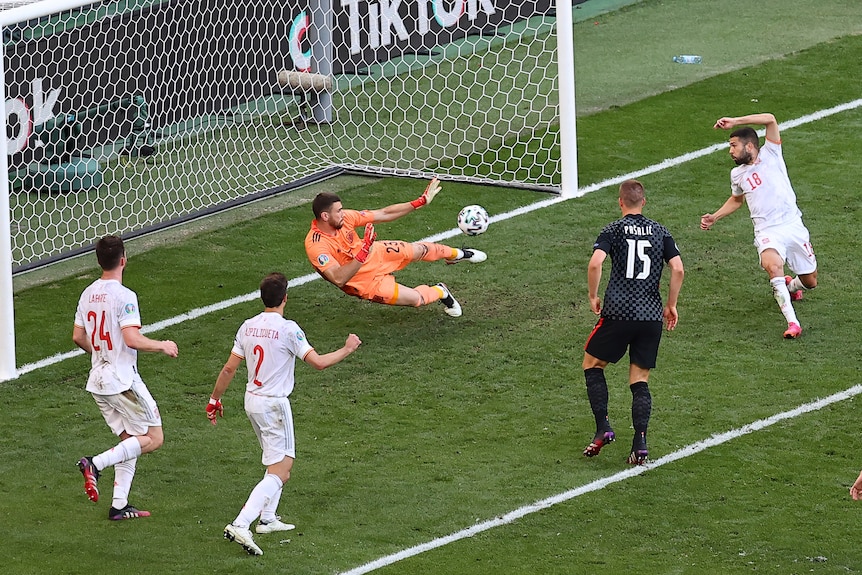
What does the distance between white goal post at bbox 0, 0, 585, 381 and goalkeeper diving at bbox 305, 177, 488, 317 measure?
105 inches

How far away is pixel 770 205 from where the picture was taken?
1095 cm

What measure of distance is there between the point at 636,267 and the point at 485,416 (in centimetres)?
156

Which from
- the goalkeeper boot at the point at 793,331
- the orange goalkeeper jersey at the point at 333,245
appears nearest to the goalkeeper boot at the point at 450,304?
the orange goalkeeper jersey at the point at 333,245

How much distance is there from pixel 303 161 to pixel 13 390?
16.4 feet

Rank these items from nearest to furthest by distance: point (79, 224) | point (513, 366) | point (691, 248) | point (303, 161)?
point (513, 366), point (691, 248), point (79, 224), point (303, 161)

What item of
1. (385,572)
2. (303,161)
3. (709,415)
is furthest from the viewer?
(303,161)

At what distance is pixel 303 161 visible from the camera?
49.1ft

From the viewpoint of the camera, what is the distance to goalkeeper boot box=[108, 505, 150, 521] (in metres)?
8.71

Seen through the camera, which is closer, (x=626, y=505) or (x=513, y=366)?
(x=626, y=505)

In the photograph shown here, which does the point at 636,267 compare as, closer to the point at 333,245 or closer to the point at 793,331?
the point at 793,331

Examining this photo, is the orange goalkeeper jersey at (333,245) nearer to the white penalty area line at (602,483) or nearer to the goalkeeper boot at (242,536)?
the white penalty area line at (602,483)

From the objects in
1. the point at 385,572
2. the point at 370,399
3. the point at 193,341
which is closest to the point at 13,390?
the point at 193,341

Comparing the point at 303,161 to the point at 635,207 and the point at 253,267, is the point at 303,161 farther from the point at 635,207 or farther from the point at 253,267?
the point at 635,207

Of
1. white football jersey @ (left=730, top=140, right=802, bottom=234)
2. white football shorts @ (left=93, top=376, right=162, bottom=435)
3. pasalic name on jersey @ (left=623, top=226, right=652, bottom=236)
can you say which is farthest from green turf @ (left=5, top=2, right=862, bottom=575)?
pasalic name on jersey @ (left=623, top=226, right=652, bottom=236)
